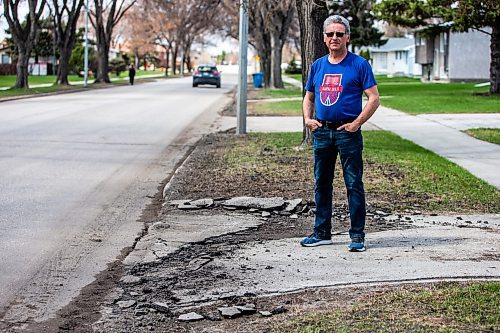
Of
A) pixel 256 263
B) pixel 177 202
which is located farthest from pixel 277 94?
pixel 256 263

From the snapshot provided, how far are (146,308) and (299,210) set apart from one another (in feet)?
13.6

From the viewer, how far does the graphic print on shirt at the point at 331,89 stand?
25.0 ft

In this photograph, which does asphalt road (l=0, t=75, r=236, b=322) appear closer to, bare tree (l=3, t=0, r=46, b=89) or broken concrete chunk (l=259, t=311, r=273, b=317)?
broken concrete chunk (l=259, t=311, r=273, b=317)

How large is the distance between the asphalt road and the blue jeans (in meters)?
1.93

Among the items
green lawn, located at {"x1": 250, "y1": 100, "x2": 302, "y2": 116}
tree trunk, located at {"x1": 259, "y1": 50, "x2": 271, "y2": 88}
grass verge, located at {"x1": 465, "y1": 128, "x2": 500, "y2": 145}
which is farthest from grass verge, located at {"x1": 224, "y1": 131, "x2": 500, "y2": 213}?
tree trunk, located at {"x1": 259, "y1": 50, "x2": 271, "y2": 88}

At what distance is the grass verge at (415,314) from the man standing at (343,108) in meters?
1.72

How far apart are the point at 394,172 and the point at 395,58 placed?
3507 inches

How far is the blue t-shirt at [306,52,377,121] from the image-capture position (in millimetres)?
7605

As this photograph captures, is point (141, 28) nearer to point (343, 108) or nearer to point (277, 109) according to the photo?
point (277, 109)

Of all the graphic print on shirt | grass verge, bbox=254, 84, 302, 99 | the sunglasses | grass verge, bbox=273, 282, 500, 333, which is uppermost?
the sunglasses

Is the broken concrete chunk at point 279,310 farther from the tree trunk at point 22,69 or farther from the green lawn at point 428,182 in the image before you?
the tree trunk at point 22,69

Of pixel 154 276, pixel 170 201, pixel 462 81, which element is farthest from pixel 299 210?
pixel 462 81

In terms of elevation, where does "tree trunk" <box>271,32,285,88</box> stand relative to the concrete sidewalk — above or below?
above

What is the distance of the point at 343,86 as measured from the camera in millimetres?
7617
